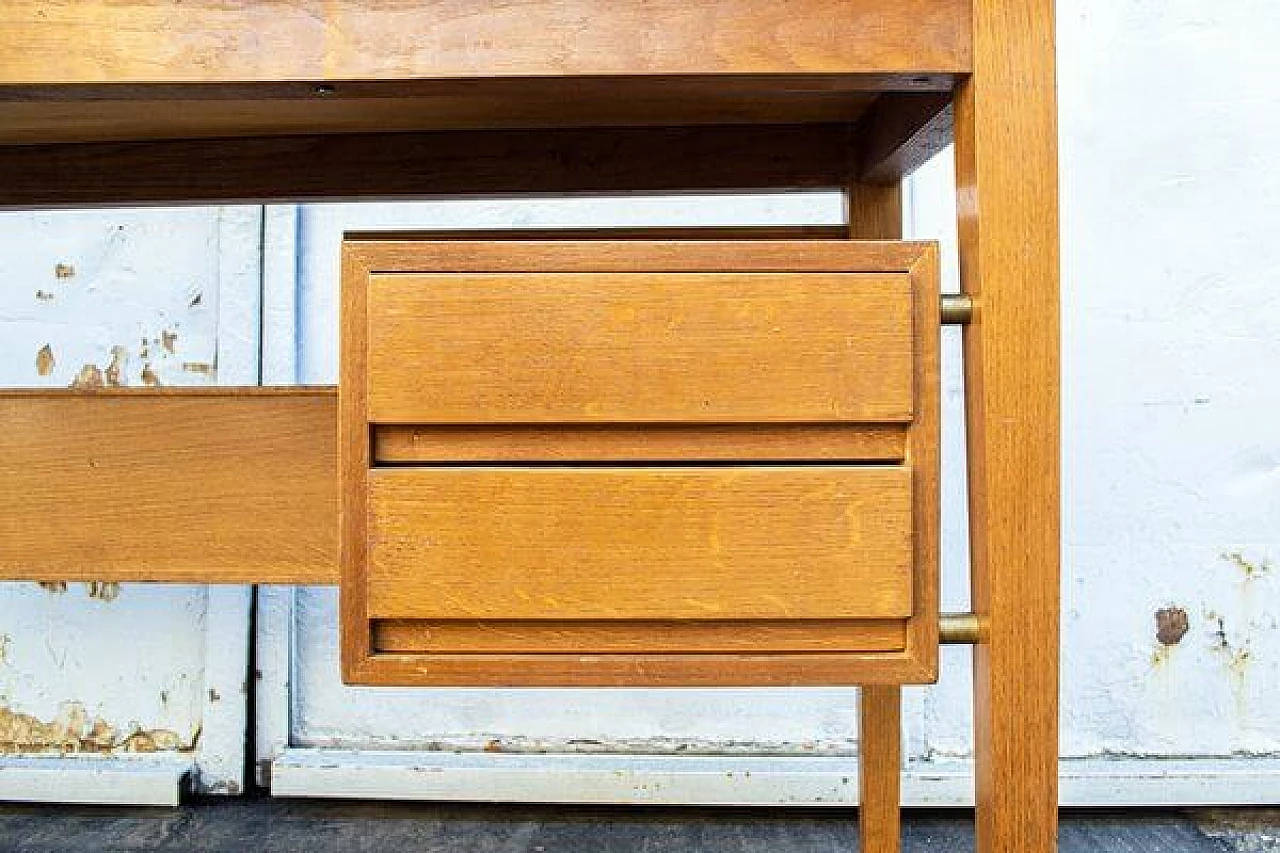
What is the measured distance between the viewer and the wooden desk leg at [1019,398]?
605 millimetres

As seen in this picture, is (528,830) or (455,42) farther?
(528,830)

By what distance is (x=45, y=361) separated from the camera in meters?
1.62

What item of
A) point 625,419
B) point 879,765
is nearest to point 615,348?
point 625,419

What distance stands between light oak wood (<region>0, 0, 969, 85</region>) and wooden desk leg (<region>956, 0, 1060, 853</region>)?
0.27 ft

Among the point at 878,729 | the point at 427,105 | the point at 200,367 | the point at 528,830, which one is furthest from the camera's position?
the point at 200,367

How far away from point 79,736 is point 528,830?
76 cm

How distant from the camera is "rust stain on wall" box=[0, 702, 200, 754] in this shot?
5.32ft

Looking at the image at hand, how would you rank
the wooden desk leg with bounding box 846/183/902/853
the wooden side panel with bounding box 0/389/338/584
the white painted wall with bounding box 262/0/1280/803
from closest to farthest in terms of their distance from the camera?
1. the wooden side panel with bounding box 0/389/338/584
2. the wooden desk leg with bounding box 846/183/902/853
3. the white painted wall with bounding box 262/0/1280/803

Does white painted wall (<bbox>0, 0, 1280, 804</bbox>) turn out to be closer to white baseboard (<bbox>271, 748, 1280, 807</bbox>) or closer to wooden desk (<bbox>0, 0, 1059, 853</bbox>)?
white baseboard (<bbox>271, 748, 1280, 807</bbox>)

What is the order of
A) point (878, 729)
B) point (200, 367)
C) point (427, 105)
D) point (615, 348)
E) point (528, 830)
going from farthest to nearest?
point (200, 367), point (528, 830), point (878, 729), point (427, 105), point (615, 348)

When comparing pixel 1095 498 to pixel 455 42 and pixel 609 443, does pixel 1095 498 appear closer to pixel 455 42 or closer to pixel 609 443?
pixel 609 443

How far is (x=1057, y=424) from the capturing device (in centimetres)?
61

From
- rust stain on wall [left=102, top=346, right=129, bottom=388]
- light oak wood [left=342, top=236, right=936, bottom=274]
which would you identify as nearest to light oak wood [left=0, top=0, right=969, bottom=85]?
light oak wood [left=342, top=236, right=936, bottom=274]

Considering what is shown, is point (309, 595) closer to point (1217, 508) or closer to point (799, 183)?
point (799, 183)
